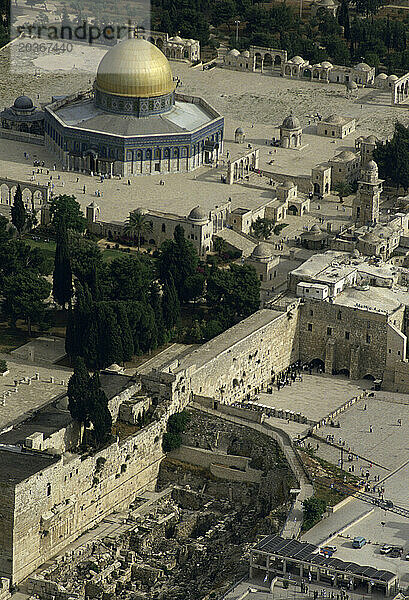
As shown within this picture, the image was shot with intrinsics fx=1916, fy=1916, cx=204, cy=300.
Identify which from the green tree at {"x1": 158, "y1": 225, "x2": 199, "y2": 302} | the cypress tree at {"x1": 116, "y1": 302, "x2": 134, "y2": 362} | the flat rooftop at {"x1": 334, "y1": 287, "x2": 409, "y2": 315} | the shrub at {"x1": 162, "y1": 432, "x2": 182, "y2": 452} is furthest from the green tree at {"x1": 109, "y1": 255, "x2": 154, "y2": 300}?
the shrub at {"x1": 162, "y1": 432, "x2": 182, "y2": 452}

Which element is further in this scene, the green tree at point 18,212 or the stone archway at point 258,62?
the stone archway at point 258,62

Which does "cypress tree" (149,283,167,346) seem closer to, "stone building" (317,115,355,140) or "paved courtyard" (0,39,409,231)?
"paved courtyard" (0,39,409,231)

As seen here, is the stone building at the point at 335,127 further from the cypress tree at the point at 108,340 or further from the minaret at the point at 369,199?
the cypress tree at the point at 108,340

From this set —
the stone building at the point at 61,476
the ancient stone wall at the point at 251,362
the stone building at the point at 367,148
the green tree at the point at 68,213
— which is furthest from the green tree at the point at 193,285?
the stone building at the point at 367,148

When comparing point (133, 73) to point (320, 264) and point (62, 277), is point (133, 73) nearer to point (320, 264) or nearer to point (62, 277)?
point (320, 264)

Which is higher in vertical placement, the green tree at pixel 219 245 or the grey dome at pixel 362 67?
the grey dome at pixel 362 67

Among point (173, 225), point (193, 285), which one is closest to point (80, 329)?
point (193, 285)

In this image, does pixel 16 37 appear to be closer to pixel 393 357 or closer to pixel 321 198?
pixel 321 198
